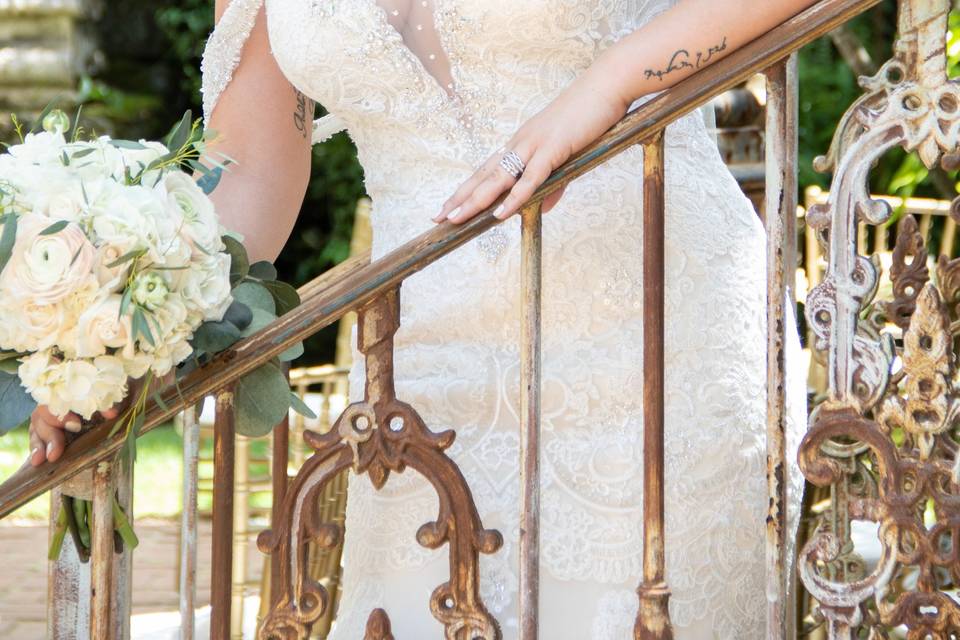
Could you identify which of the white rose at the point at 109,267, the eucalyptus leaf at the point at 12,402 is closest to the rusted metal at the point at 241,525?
the eucalyptus leaf at the point at 12,402

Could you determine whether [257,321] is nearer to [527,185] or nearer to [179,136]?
[179,136]

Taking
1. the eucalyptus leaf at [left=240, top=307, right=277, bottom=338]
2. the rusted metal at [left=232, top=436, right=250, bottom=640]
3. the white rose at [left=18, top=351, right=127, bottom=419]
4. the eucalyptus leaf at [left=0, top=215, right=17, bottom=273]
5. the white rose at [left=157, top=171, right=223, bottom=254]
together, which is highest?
the white rose at [left=157, top=171, right=223, bottom=254]

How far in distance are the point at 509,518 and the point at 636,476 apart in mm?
196

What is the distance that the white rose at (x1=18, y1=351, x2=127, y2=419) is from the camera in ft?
4.99

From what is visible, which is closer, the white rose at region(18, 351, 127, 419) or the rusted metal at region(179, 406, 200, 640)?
the white rose at region(18, 351, 127, 419)

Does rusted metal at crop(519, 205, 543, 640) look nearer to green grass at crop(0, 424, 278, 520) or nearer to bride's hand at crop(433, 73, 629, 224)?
bride's hand at crop(433, 73, 629, 224)

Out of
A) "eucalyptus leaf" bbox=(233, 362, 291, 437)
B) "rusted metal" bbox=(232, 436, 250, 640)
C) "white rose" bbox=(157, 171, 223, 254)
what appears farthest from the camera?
"rusted metal" bbox=(232, 436, 250, 640)

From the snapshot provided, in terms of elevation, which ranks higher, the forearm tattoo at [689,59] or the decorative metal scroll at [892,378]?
the forearm tattoo at [689,59]

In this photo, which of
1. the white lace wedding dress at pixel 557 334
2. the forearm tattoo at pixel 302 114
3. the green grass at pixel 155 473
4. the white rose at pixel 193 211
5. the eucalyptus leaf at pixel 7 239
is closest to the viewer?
the eucalyptus leaf at pixel 7 239

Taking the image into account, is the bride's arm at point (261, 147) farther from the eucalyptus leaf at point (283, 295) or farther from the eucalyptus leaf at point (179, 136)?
the eucalyptus leaf at point (179, 136)

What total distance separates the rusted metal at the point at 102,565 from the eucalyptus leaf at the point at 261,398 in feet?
0.62

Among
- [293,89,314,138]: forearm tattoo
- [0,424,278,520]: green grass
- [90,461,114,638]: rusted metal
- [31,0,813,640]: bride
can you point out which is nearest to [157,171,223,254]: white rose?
[90,461,114,638]: rusted metal

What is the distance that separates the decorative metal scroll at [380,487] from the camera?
1.59m

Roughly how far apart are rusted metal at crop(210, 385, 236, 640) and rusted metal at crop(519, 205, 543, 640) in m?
0.37
